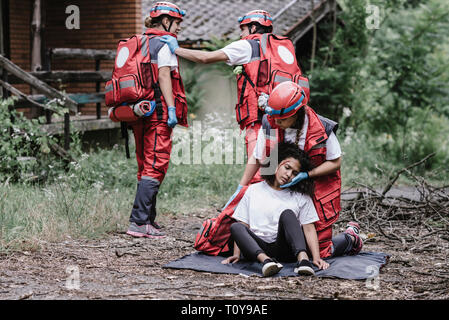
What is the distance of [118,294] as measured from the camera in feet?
13.5

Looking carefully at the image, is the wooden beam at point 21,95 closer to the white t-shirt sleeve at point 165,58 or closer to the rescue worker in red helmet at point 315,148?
the white t-shirt sleeve at point 165,58

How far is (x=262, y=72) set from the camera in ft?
19.6

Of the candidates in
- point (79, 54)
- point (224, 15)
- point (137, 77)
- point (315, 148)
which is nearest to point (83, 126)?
point (79, 54)

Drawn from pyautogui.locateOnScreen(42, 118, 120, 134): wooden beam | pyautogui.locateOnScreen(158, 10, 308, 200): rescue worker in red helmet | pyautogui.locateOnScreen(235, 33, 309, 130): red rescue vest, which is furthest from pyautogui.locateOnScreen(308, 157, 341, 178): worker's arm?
pyautogui.locateOnScreen(42, 118, 120, 134): wooden beam

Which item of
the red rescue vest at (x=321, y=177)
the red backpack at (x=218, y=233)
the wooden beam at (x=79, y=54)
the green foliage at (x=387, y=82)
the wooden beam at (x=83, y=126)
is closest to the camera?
the red rescue vest at (x=321, y=177)

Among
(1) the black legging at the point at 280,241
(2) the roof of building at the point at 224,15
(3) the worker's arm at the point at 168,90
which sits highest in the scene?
(2) the roof of building at the point at 224,15

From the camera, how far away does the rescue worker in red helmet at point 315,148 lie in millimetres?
4922

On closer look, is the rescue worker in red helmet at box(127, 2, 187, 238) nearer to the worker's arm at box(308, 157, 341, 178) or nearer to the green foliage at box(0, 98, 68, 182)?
the green foliage at box(0, 98, 68, 182)

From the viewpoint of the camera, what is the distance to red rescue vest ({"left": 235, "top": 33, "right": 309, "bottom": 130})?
5.97 metres

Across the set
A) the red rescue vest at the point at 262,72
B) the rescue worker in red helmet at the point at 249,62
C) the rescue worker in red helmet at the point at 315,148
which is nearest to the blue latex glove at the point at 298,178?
the rescue worker in red helmet at the point at 315,148

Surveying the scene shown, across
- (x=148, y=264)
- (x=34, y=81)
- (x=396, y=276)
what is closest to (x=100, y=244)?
(x=148, y=264)

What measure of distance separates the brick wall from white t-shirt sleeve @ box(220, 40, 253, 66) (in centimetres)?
729
